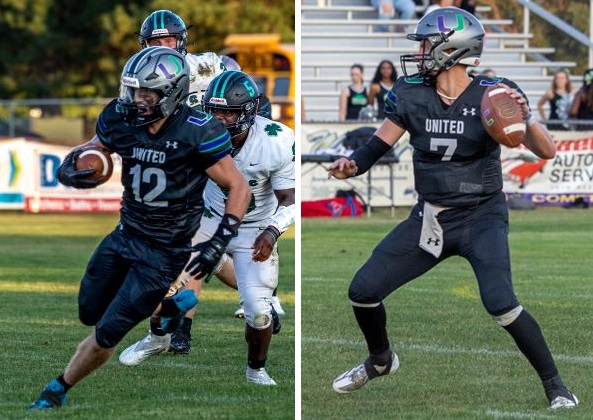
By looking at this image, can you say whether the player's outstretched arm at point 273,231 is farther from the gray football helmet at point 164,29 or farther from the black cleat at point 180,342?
the gray football helmet at point 164,29

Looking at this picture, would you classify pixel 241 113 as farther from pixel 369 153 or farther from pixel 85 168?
pixel 85 168

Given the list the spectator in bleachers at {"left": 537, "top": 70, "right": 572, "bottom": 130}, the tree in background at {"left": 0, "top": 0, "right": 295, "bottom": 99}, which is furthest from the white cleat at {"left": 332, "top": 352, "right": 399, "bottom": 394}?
the tree in background at {"left": 0, "top": 0, "right": 295, "bottom": 99}

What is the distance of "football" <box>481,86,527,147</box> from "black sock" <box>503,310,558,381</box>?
2.63 ft

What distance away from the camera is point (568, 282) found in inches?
424

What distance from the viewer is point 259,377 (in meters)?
6.92

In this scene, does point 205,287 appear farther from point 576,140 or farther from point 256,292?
point 576,140

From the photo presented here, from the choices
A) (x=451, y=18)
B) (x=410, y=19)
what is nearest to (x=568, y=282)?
(x=451, y=18)

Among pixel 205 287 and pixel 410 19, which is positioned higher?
pixel 410 19

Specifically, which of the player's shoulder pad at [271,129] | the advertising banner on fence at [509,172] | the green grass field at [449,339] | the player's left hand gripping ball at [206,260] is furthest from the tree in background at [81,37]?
the player's left hand gripping ball at [206,260]

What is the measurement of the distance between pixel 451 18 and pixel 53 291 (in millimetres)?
5562

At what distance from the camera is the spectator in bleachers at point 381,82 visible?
17203mm

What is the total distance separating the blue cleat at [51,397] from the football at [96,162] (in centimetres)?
98

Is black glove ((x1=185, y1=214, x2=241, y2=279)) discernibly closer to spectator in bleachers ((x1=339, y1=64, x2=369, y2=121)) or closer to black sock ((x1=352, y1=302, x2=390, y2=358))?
black sock ((x1=352, y1=302, x2=390, y2=358))

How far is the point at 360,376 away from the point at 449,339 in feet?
5.40
